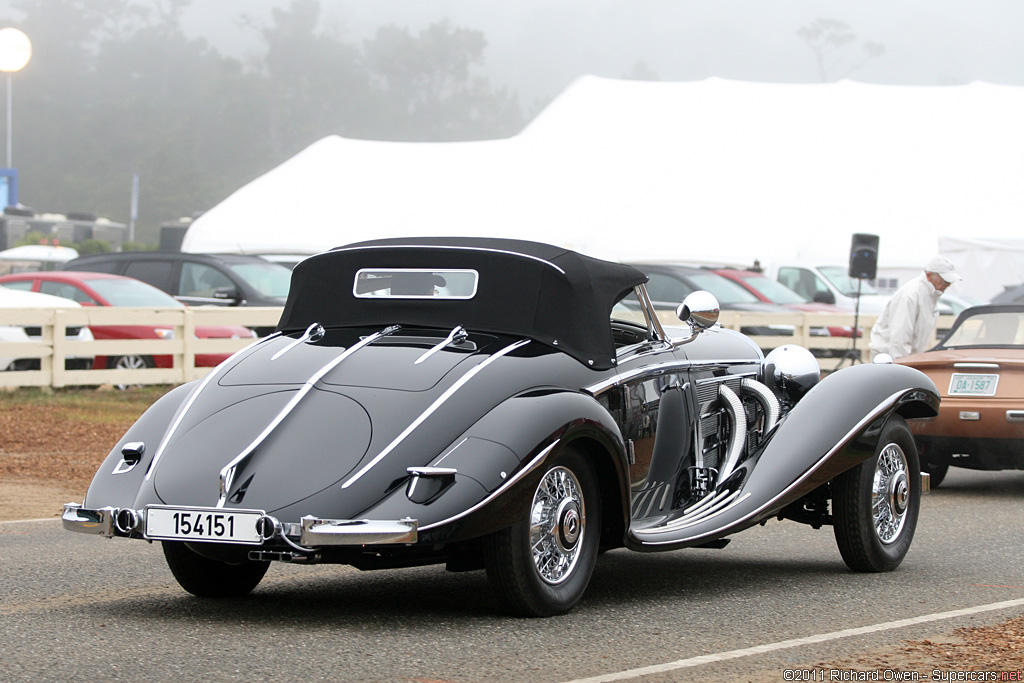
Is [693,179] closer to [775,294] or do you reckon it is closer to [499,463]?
[775,294]

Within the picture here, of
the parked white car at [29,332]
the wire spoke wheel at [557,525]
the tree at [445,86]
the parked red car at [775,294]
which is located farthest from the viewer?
the tree at [445,86]

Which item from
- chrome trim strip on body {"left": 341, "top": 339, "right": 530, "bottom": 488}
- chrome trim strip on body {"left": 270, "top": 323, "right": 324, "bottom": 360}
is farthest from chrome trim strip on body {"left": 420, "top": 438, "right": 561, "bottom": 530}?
chrome trim strip on body {"left": 270, "top": 323, "right": 324, "bottom": 360}

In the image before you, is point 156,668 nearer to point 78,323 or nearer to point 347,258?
point 347,258

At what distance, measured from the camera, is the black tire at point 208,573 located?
20.6ft

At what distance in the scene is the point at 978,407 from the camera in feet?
35.3

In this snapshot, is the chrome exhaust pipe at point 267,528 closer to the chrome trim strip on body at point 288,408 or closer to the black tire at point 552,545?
the chrome trim strip on body at point 288,408

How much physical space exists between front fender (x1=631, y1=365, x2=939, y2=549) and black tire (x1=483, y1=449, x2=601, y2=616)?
1.73ft

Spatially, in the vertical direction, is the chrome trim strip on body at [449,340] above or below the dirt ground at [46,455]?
above

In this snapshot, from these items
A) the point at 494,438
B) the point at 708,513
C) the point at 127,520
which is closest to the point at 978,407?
the point at 708,513

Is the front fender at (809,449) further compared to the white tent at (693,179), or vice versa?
the white tent at (693,179)

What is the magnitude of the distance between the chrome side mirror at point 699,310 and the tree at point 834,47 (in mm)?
188946

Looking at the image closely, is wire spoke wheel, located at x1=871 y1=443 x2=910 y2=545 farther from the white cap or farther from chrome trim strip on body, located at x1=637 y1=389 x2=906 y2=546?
the white cap

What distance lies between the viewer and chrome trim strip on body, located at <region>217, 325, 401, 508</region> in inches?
220

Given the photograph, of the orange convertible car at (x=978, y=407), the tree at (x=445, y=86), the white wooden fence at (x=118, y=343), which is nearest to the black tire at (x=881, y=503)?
the orange convertible car at (x=978, y=407)
